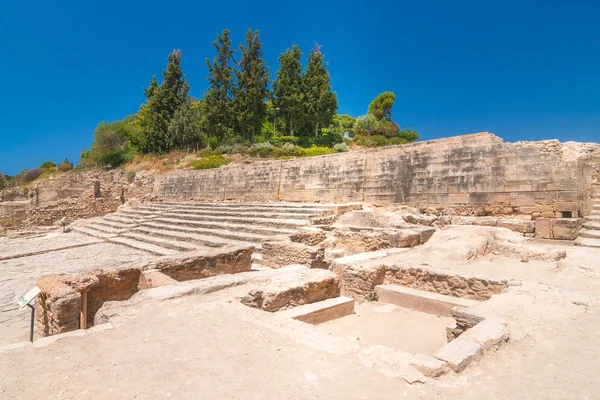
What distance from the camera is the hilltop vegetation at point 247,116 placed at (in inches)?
1101

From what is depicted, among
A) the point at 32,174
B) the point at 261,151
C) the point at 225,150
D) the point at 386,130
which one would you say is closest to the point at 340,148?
the point at 261,151

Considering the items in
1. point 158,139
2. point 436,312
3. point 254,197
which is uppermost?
point 158,139

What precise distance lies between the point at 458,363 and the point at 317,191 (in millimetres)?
10712

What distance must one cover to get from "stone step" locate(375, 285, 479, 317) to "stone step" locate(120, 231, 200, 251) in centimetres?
605

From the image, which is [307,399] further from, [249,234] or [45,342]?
[249,234]

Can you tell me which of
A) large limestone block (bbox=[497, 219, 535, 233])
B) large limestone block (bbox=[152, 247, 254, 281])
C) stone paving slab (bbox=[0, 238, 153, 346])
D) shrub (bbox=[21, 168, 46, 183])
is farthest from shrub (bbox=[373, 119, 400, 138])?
shrub (bbox=[21, 168, 46, 183])

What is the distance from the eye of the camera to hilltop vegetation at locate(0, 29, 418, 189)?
1101 inches

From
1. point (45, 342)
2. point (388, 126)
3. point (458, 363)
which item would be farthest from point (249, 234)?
point (388, 126)

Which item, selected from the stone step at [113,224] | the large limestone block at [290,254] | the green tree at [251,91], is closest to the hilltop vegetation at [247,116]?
the green tree at [251,91]

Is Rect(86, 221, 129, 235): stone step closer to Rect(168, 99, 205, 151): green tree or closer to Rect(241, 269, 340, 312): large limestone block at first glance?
Rect(241, 269, 340, 312): large limestone block

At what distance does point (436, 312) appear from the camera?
4555 mm

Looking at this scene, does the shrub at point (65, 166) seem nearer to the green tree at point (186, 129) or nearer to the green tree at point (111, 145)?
the green tree at point (111, 145)

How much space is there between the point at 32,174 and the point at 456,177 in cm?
4682

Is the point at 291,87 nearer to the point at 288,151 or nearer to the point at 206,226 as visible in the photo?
the point at 288,151
